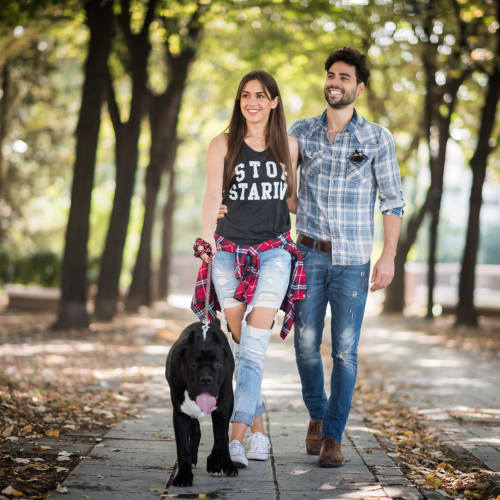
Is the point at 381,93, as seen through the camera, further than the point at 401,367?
Yes

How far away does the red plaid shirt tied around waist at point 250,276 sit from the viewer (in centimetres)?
482

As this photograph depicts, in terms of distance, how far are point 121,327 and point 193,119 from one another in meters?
13.8

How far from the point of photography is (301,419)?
21.8 feet

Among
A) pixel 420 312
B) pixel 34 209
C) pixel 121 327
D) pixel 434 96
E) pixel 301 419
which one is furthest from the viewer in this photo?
pixel 34 209

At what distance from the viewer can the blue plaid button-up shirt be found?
16.8 feet

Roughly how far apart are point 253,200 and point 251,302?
2.08 ft

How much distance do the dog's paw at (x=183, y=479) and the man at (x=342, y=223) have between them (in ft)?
3.38

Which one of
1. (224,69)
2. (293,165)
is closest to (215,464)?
(293,165)

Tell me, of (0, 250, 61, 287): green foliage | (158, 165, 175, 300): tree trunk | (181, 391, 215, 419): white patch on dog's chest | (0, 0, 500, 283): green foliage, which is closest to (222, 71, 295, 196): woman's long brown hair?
(181, 391, 215, 419): white patch on dog's chest

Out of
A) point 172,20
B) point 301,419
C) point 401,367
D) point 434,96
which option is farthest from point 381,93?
point 301,419

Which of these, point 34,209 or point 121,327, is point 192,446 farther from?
point 34,209

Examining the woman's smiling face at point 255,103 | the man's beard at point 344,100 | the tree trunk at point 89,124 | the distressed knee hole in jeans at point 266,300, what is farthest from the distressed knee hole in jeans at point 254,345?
the tree trunk at point 89,124

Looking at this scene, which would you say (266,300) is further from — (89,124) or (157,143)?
(157,143)

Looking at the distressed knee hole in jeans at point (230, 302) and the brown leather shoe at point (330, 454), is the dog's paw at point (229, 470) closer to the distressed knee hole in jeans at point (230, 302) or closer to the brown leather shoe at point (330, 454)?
the brown leather shoe at point (330, 454)
